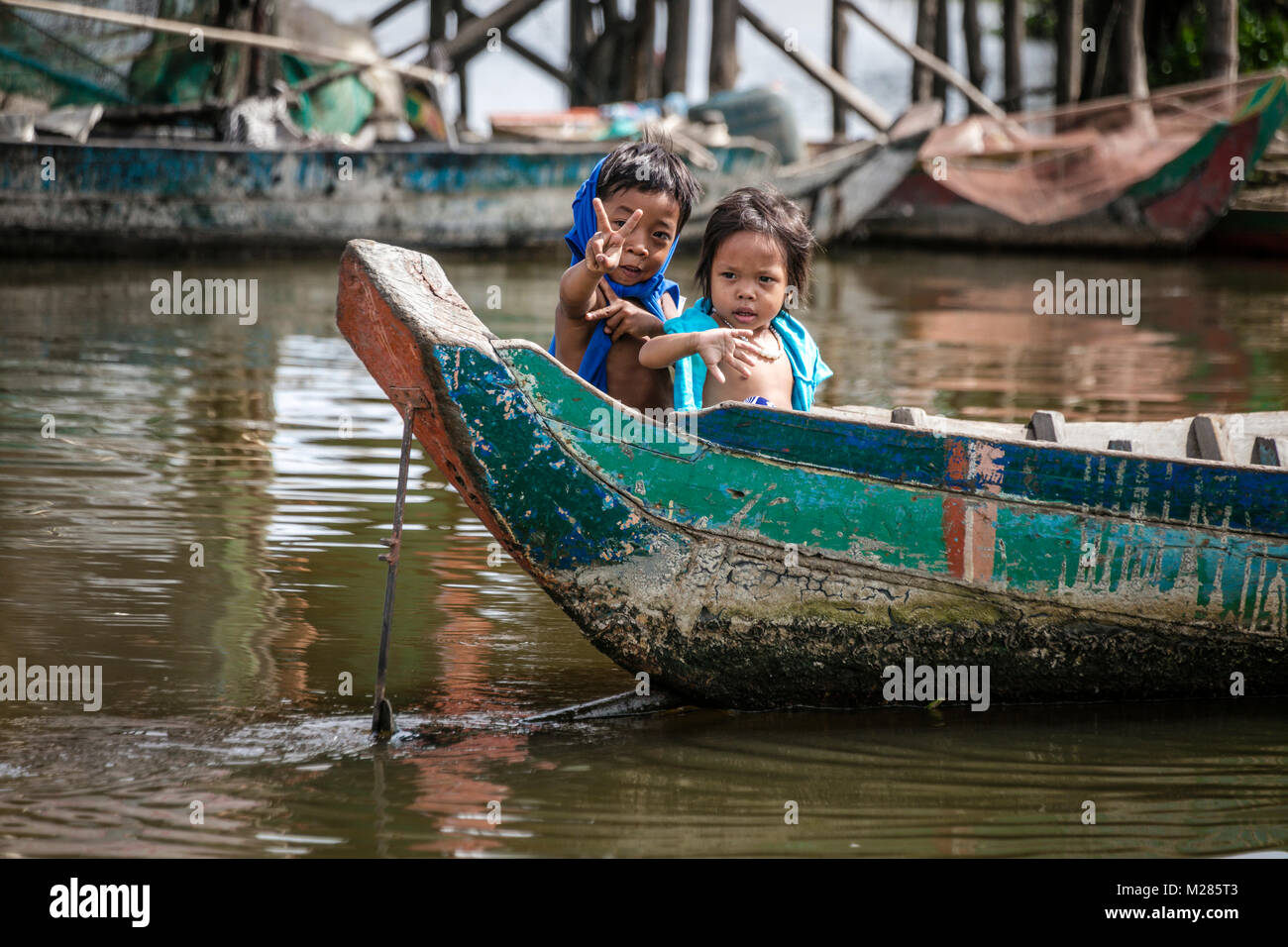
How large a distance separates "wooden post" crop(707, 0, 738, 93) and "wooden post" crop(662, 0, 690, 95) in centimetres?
26

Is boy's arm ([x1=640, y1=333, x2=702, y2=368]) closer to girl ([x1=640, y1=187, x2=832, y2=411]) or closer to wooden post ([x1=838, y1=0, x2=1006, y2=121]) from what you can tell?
girl ([x1=640, y1=187, x2=832, y2=411])

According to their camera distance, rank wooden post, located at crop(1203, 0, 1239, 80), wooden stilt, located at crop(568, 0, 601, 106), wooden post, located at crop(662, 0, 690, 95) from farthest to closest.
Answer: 1. wooden stilt, located at crop(568, 0, 601, 106)
2. wooden post, located at crop(662, 0, 690, 95)
3. wooden post, located at crop(1203, 0, 1239, 80)

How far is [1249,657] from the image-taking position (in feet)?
12.2

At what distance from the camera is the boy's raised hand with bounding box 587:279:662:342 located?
362 cm

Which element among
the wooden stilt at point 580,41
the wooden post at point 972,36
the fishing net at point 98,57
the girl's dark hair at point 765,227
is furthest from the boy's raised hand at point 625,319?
the wooden stilt at point 580,41

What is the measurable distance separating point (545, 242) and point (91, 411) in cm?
698

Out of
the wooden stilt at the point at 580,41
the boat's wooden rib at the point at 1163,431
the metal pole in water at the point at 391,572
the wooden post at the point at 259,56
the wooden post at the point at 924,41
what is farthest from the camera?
the wooden stilt at the point at 580,41

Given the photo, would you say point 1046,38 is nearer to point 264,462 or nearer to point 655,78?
point 655,78

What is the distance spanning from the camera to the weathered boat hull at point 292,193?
1148cm

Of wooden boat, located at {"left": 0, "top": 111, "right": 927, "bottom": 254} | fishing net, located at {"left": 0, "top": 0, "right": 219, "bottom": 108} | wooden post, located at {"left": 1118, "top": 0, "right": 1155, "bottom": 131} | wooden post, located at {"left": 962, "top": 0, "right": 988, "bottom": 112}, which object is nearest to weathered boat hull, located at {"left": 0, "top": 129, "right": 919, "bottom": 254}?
wooden boat, located at {"left": 0, "top": 111, "right": 927, "bottom": 254}

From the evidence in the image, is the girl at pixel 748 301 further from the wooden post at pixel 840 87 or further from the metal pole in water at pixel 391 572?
the wooden post at pixel 840 87

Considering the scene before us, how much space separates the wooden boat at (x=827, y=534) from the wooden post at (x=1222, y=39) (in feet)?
36.9

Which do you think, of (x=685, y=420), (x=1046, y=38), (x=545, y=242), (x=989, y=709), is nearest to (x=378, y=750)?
(x=685, y=420)

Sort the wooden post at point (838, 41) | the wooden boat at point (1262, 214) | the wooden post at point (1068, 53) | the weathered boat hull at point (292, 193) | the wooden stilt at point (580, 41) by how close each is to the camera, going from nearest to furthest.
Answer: the weathered boat hull at point (292, 193) < the wooden boat at point (1262, 214) < the wooden post at point (1068, 53) < the wooden post at point (838, 41) < the wooden stilt at point (580, 41)
